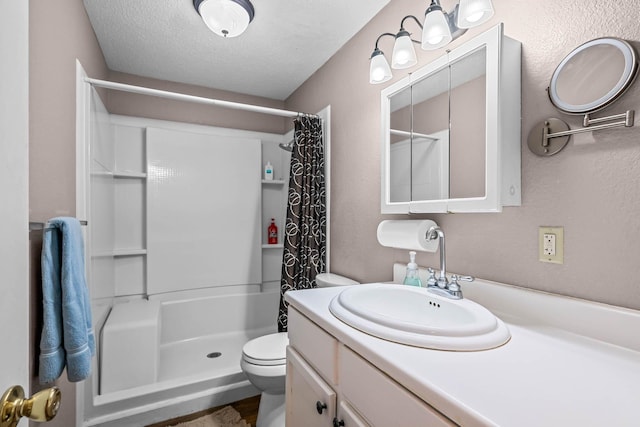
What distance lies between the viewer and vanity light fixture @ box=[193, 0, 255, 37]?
1.54m

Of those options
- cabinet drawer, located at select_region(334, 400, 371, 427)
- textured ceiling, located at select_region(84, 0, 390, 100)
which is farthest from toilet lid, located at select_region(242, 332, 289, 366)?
textured ceiling, located at select_region(84, 0, 390, 100)

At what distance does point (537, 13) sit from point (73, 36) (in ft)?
6.47

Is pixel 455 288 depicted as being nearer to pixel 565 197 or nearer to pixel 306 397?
pixel 565 197

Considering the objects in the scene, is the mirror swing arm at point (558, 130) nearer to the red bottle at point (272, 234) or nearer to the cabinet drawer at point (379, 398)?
the cabinet drawer at point (379, 398)

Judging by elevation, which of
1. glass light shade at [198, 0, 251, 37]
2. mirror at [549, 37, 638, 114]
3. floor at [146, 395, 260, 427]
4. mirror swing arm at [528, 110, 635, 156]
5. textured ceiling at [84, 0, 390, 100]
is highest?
textured ceiling at [84, 0, 390, 100]

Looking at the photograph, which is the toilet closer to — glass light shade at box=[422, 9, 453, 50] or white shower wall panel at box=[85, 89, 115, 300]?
white shower wall panel at box=[85, 89, 115, 300]

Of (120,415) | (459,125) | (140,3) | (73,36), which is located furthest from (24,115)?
(120,415)

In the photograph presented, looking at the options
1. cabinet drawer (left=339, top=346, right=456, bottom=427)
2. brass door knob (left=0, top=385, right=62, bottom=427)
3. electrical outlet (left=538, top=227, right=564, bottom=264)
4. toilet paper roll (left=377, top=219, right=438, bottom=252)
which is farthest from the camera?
toilet paper roll (left=377, top=219, right=438, bottom=252)

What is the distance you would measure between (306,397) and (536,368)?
75 centimetres

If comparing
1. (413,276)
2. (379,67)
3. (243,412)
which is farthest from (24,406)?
(243,412)

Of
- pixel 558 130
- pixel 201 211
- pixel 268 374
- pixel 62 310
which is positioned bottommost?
pixel 268 374

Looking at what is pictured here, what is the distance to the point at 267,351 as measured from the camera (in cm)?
170

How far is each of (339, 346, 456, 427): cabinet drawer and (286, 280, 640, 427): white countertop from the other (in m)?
0.02

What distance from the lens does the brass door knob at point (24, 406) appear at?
44cm
